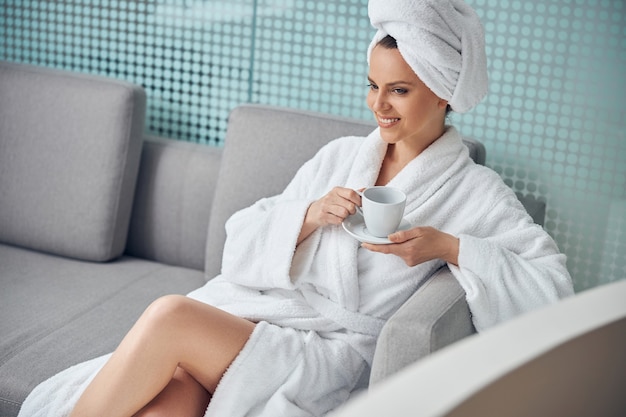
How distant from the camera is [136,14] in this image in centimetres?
278

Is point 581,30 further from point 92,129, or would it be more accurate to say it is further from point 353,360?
point 92,129

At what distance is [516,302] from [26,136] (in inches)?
60.2

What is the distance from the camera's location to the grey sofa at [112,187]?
231 centimetres

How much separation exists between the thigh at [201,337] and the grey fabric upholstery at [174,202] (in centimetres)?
81

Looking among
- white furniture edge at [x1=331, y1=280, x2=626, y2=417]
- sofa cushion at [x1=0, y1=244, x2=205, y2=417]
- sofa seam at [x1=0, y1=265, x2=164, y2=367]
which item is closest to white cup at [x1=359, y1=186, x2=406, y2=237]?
sofa cushion at [x1=0, y1=244, x2=205, y2=417]

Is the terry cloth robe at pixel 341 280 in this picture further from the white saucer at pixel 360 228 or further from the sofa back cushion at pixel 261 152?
the sofa back cushion at pixel 261 152

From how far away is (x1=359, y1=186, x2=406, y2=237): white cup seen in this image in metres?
1.67

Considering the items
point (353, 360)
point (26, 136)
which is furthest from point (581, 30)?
point (26, 136)

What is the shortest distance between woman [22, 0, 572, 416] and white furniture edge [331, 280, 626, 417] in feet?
3.90

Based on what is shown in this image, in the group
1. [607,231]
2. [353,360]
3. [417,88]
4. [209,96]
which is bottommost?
[353,360]

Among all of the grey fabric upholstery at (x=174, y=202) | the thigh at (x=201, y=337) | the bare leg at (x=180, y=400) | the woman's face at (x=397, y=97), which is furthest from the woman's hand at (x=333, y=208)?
the grey fabric upholstery at (x=174, y=202)

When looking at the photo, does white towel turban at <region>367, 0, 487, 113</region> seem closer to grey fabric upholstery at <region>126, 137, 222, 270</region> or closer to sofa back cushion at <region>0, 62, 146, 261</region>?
grey fabric upholstery at <region>126, 137, 222, 270</region>

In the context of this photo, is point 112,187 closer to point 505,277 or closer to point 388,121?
point 388,121

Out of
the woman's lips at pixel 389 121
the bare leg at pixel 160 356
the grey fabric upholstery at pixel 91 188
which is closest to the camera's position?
the bare leg at pixel 160 356
